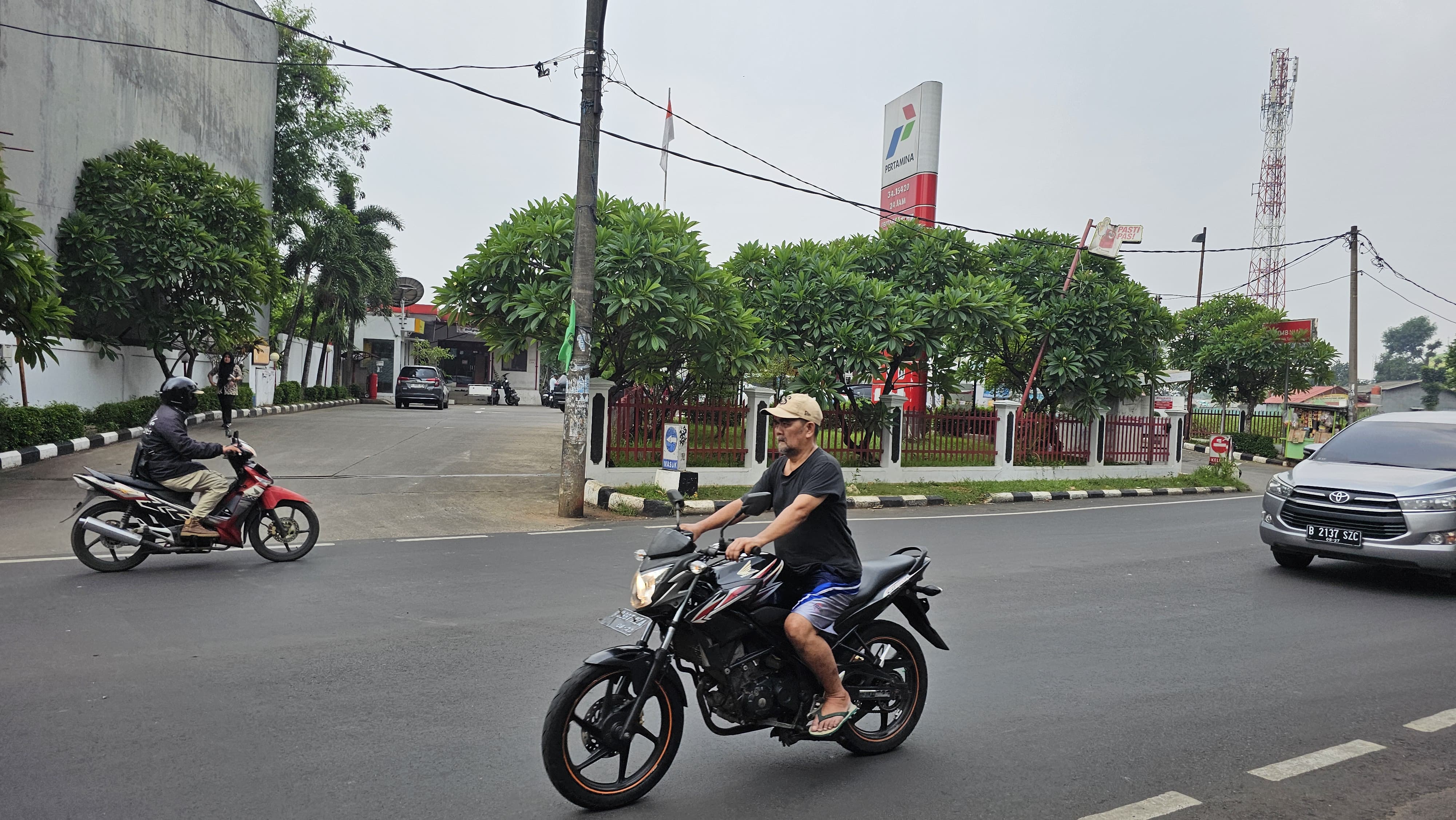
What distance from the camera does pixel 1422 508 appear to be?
8.34 meters

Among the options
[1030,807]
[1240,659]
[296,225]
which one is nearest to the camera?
[1030,807]

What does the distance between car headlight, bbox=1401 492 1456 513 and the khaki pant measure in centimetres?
1021

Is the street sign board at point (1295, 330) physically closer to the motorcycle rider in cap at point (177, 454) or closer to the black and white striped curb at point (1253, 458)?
the black and white striped curb at point (1253, 458)

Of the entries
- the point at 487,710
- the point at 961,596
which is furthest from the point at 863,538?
the point at 487,710

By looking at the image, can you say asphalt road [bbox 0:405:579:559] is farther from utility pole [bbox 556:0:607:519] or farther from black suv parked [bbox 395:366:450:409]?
black suv parked [bbox 395:366:450:409]

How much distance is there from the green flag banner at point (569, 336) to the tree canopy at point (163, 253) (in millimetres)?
11597

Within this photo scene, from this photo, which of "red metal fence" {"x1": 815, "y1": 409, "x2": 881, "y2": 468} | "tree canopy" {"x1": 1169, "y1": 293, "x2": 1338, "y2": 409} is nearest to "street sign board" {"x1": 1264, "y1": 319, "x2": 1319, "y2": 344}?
"tree canopy" {"x1": 1169, "y1": 293, "x2": 1338, "y2": 409}

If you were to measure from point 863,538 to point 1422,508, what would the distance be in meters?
5.39

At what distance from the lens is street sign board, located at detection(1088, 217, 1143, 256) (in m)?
21.3

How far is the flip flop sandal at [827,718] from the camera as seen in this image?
4.09 meters

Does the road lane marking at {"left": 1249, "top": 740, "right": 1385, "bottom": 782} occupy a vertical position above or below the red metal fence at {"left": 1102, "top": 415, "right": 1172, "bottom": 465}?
below

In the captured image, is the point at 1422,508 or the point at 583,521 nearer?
the point at 1422,508

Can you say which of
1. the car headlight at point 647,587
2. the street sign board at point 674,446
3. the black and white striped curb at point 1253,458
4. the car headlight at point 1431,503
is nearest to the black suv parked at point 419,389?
the street sign board at point 674,446

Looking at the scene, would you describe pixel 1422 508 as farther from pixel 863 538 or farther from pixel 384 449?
pixel 384 449
